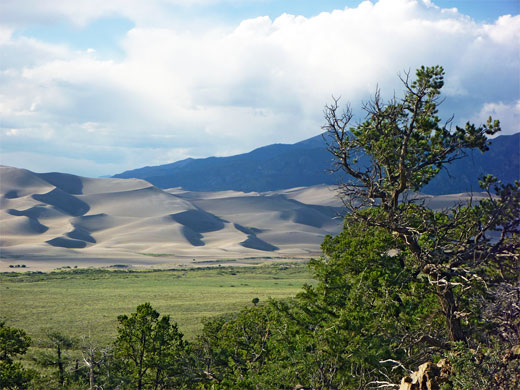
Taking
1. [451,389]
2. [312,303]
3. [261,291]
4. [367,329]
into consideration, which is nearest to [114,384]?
[312,303]

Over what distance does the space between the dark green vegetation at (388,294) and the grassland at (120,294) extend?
91.0 ft

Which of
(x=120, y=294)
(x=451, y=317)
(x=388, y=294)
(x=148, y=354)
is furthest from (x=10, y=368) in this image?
(x=120, y=294)

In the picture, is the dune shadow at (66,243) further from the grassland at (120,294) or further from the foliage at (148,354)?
the foliage at (148,354)

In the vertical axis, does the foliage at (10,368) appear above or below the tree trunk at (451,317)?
below

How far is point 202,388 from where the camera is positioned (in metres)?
16.7

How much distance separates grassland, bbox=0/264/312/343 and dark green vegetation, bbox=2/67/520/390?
2773 cm

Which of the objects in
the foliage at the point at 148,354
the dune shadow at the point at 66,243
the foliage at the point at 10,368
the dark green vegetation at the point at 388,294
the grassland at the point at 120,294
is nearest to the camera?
the dark green vegetation at the point at 388,294

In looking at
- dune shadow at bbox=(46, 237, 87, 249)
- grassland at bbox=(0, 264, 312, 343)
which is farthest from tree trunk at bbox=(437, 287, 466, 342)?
dune shadow at bbox=(46, 237, 87, 249)

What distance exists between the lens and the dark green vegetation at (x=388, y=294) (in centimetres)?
1210

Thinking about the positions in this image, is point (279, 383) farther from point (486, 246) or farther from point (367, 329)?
point (486, 246)

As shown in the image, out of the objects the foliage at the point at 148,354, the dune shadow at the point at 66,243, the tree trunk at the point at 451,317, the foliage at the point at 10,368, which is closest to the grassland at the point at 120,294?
the foliage at the point at 10,368

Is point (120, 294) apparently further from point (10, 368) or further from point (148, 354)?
point (148, 354)

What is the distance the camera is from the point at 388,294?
581 inches

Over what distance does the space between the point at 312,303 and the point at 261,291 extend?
68443mm
